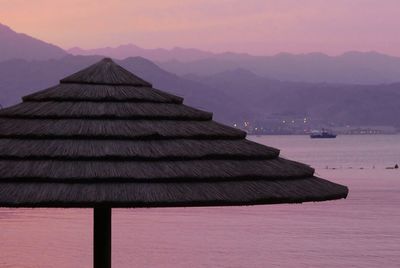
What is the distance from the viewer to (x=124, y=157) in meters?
11.8

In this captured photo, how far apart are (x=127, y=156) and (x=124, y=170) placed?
0.81 ft

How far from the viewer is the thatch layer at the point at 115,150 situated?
11773 mm

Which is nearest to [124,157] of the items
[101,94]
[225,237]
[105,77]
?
[101,94]

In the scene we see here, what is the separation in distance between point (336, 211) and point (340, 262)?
41.9 metres

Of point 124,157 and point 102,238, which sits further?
point 102,238

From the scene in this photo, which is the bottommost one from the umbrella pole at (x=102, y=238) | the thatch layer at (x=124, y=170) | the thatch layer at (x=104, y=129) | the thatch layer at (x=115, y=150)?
the umbrella pole at (x=102, y=238)

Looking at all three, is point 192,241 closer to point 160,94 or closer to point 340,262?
point 340,262

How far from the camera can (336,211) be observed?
115 m

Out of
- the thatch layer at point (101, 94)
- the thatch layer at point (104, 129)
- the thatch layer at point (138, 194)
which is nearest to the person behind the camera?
the thatch layer at point (138, 194)

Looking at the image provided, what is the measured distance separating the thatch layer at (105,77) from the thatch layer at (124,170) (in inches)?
76.9

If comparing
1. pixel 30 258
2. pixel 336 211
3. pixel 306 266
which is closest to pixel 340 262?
pixel 306 266

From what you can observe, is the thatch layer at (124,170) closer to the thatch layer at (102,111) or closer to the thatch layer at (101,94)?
the thatch layer at (102,111)

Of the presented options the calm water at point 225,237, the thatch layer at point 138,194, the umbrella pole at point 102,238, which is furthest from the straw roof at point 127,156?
the calm water at point 225,237

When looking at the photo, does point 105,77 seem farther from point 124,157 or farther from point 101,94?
point 124,157
